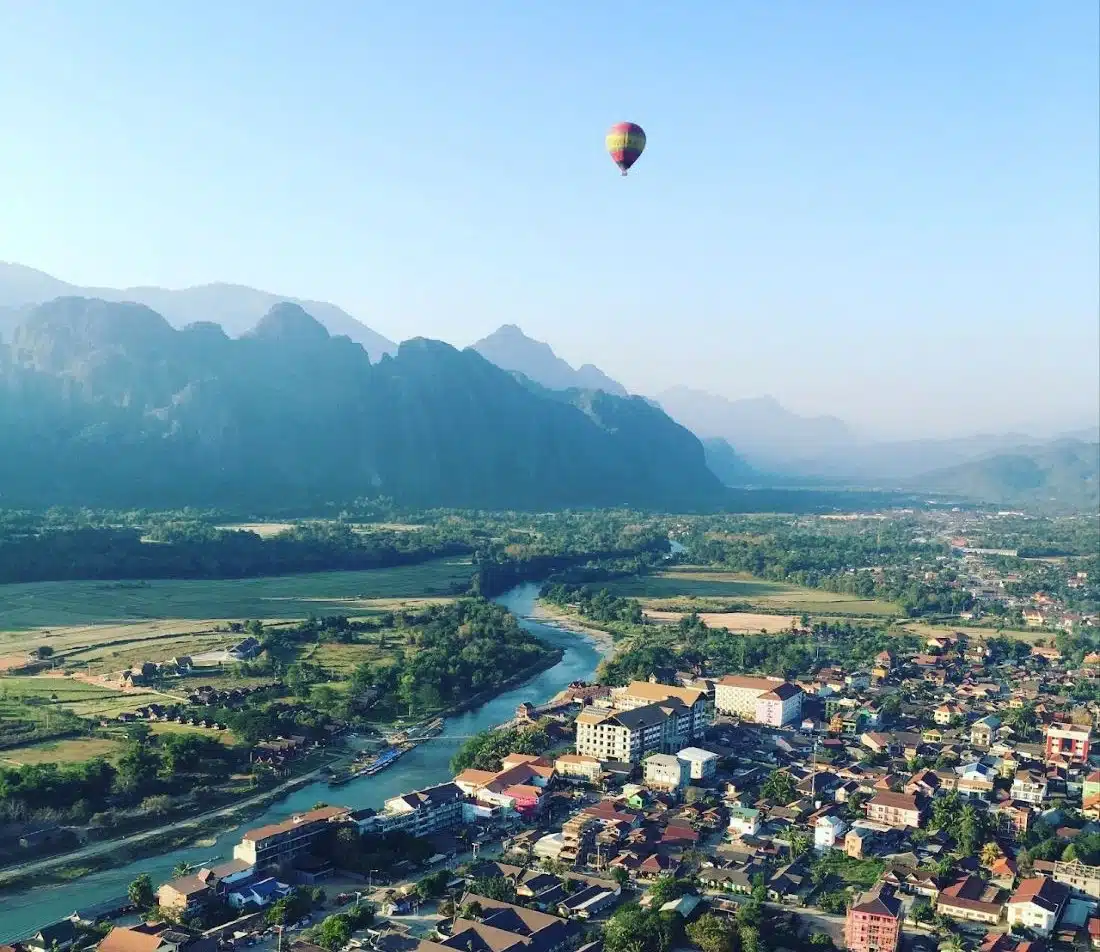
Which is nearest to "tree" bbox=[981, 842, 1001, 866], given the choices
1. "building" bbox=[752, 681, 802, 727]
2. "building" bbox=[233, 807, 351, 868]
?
"building" bbox=[752, 681, 802, 727]

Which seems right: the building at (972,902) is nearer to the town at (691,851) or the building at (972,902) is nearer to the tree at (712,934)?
the town at (691,851)

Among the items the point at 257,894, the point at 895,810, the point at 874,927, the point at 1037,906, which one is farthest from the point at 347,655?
the point at 1037,906

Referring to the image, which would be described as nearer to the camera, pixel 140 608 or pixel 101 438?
pixel 140 608

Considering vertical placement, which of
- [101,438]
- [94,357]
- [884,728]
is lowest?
[884,728]

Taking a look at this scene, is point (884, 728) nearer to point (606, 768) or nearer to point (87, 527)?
point (606, 768)

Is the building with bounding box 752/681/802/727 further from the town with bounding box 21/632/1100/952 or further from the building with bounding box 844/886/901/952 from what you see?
the building with bounding box 844/886/901/952

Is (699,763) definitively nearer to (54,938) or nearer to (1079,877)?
(1079,877)

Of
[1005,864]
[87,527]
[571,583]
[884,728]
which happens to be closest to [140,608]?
[87,527]
